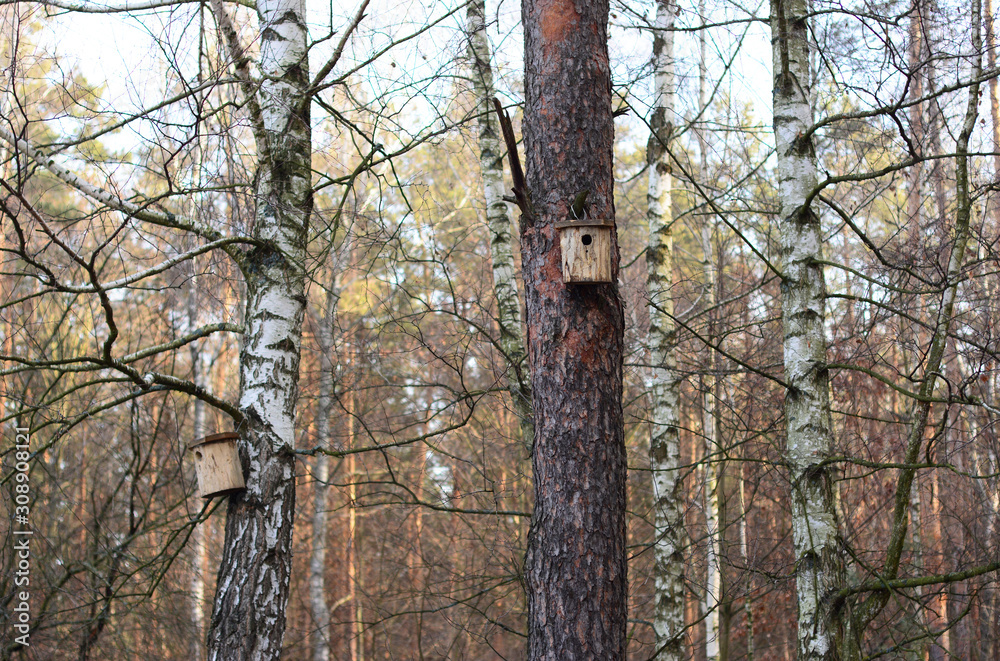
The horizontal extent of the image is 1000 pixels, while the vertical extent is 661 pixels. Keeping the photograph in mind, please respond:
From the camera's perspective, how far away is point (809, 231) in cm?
399

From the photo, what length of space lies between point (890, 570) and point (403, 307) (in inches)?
385

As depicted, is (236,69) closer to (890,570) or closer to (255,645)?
(255,645)

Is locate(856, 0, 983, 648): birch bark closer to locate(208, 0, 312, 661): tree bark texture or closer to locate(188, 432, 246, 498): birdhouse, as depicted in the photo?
locate(208, 0, 312, 661): tree bark texture

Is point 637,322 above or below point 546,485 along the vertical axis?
above

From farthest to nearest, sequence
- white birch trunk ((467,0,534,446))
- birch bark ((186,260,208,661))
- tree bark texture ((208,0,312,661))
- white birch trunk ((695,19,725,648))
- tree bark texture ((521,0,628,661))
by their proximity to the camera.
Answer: birch bark ((186,260,208,661)), white birch trunk ((695,19,725,648)), white birch trunk ((467,0,534,446)), tree bark texture ((208,0,312,661)), tree bark texture ((521,0,628,661))

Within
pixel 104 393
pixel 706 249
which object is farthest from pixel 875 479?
pixel 104 393

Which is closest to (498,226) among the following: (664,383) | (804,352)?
(664,383)

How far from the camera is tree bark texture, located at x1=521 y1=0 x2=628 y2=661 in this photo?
265 centimetres

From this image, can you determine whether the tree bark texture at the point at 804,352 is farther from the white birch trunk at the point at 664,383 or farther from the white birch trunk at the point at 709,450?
the white birch trunk at the point at 709,450

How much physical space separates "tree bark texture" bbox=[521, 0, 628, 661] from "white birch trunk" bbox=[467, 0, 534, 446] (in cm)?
195

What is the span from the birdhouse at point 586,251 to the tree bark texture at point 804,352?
61.6 inches

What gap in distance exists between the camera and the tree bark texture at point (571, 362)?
2.65 meters

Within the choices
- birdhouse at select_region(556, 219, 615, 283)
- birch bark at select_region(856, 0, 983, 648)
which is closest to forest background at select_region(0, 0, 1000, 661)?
birch bark at select_region(856, 0, 983, 648)

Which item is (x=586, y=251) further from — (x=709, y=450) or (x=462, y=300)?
(x=709, y=450)
